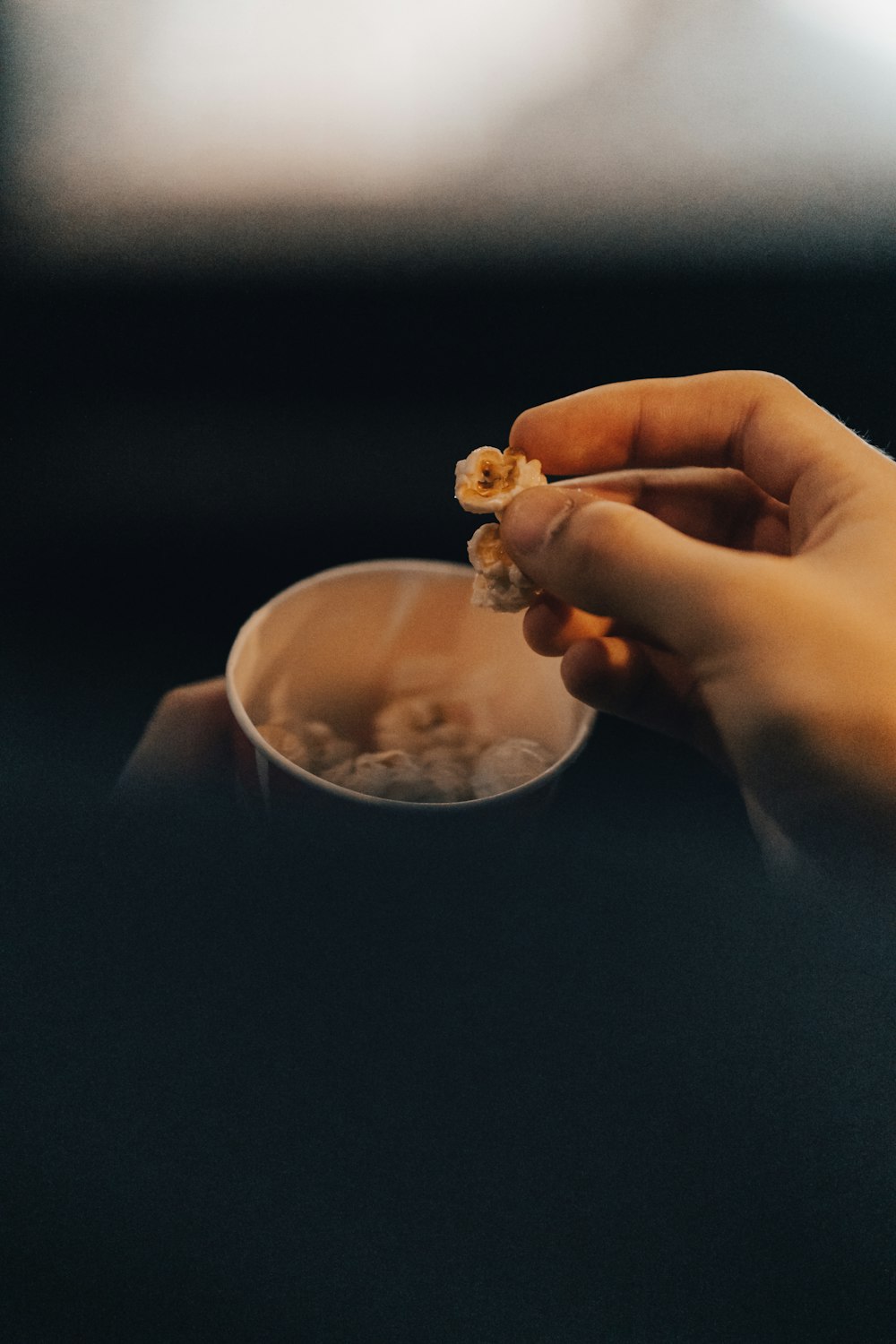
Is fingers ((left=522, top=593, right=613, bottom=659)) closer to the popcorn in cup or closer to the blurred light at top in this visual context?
the popcorn in cup

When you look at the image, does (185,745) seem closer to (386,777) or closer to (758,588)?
(386,777)

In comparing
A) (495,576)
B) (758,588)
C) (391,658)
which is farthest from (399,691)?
(758,588)

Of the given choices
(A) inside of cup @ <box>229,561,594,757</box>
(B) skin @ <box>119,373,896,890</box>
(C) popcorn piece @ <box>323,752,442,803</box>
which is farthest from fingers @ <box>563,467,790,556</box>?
(C) popcorn piece @ <box>323,752,442,803</box>

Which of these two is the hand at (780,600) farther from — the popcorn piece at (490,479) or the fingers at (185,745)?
the fingers at (185,745)

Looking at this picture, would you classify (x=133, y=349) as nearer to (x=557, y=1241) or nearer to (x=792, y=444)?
(x=792, y=444)

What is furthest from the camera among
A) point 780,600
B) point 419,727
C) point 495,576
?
point 419,727

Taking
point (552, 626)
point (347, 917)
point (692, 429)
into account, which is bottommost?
point (347, 917)
